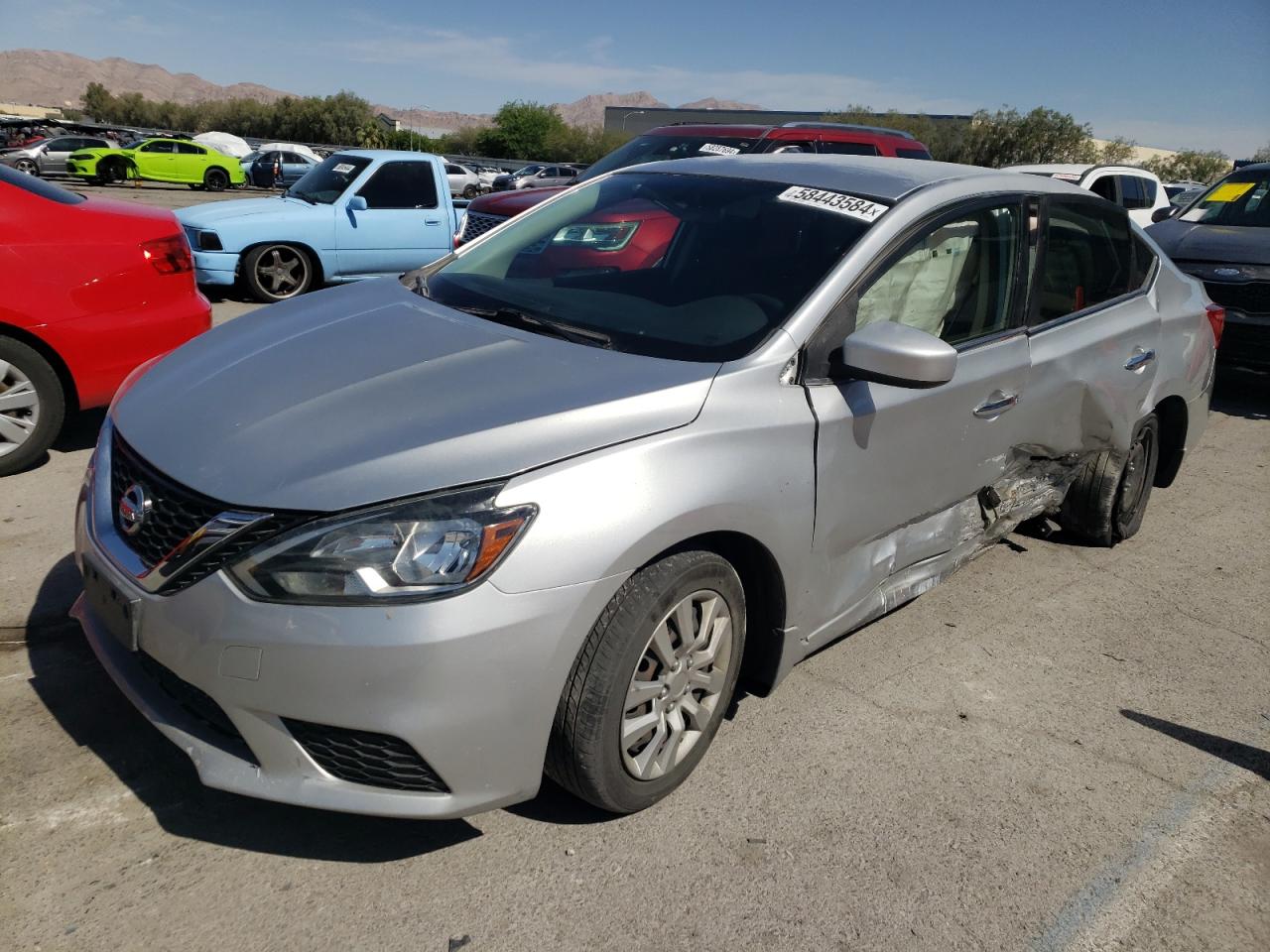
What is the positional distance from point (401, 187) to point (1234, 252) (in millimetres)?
7716

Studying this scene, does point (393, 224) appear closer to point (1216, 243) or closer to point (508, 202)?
point (508, 202)

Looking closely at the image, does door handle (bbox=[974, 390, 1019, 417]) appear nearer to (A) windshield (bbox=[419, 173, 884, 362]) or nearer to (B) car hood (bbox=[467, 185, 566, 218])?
(A) windshield (bbox=[419, 173, 884, 362])

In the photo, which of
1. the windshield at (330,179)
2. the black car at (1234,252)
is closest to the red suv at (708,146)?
the windshield at (330,179)

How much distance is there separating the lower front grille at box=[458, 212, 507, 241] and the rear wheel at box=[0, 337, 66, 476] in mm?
5211

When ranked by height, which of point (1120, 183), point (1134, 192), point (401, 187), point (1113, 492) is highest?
point (1120, 183)

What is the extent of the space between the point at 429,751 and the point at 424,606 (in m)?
0.33

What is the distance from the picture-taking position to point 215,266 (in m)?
9.34

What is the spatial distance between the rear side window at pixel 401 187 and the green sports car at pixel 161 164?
76.6ft

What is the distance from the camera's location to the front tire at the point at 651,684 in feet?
7.77

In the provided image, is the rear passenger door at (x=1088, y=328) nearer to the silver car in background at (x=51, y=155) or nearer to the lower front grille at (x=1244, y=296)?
the lower front grille at (x=1244, y=296)

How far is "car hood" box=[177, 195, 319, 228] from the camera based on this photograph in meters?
9.50

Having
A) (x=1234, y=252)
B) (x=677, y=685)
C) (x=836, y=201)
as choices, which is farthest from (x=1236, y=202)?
(x=677, y=685)

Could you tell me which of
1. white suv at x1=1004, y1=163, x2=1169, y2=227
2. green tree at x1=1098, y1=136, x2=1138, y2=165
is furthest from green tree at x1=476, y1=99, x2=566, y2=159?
white suv at x1=1004, y1=163, x2=1169, y2=227

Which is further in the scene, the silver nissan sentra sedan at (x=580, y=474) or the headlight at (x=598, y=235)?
the headlight at (x=598, y=235)
